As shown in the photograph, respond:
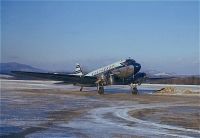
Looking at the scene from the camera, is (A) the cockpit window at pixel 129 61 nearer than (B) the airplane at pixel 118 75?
No

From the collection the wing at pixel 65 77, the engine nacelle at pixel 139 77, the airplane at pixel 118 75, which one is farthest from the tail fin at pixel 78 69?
the engine nacelle at pixel 139 77

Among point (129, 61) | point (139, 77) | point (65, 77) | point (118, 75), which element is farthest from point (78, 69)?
point (139, 77)

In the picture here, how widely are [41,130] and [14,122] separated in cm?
227

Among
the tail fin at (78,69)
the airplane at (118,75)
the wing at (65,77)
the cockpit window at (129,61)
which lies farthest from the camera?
the tail fin at (78,69)

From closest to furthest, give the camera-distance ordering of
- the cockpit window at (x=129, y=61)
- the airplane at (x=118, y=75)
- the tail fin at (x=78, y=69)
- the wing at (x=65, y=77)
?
the airplane at (x=118, y=75)
the cockpit window at (x=129, y=61)
the wing at (x=65, y=77)
the tail fin at (x=78, y=69)

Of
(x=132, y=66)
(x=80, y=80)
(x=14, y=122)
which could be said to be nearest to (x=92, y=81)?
(x=80, y=80)

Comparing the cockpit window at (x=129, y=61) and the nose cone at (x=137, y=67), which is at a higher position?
the cockpit window at (x=129, y=61)

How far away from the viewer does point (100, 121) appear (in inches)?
598

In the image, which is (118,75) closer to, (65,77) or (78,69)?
(65,77)

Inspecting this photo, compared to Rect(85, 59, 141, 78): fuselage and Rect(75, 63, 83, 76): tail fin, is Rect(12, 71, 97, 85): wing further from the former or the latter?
Rect(75, 63, 83, 76): tail fin

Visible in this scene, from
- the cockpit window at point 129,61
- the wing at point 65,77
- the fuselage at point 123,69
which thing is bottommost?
the wing at point 65,77

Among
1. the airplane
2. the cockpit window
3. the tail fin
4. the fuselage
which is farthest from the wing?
the tail fin

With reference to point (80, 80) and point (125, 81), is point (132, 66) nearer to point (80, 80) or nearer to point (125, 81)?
point (125, 81)

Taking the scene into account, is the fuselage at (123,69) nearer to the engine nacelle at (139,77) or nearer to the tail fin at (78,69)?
the engine nacelle at (139,77)
